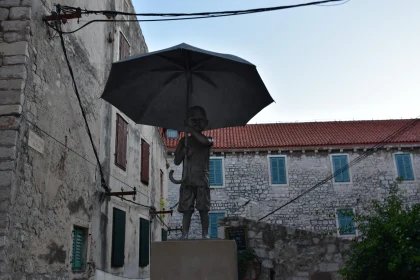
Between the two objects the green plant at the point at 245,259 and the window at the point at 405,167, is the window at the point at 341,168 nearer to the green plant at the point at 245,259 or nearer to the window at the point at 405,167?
the window at the point at 405,167

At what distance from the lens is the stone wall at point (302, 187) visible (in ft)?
64.7

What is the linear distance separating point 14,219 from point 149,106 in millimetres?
2516

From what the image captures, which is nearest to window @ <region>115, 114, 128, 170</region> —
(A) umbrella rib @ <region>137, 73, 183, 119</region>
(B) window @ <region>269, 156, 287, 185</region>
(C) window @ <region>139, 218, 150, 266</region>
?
(C) window @ <region>139, 218, 150, 266</region>

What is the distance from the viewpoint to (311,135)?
21766mm

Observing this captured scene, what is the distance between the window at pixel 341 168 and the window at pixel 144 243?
1085 centimetres

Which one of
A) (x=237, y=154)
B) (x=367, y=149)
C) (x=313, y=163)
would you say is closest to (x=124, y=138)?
(x=237, y=154)

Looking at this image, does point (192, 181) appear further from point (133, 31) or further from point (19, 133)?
point (133, 31)

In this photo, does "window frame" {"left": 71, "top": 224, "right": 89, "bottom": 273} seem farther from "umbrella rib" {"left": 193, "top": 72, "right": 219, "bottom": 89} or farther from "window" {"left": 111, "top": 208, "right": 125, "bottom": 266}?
"umbrella rib" {"left": 193, "top": 72, "right": 219, "bottom": 89}

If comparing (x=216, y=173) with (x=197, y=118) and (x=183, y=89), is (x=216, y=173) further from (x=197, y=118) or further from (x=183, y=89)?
(x=197, y=118)

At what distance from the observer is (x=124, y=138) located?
1138cm

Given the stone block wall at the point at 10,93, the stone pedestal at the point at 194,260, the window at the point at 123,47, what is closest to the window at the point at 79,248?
the stone block wall at the point at 10,93

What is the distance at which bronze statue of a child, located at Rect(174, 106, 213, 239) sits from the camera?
203 inches

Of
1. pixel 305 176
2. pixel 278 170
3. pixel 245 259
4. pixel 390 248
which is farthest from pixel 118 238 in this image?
pixel 305 176

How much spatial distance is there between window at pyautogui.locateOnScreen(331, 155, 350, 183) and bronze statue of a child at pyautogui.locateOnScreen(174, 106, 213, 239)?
16.1m
